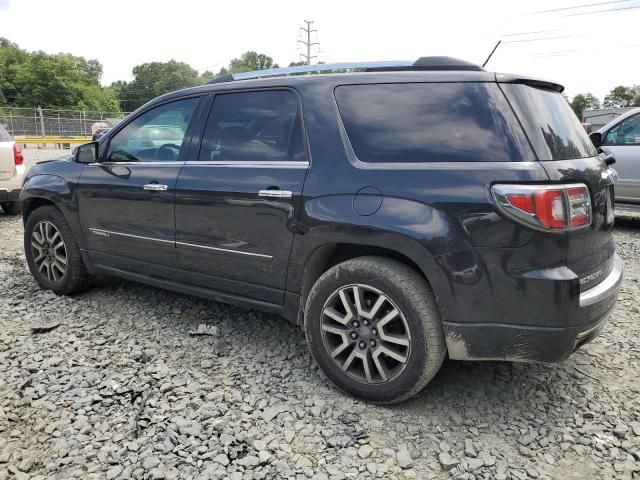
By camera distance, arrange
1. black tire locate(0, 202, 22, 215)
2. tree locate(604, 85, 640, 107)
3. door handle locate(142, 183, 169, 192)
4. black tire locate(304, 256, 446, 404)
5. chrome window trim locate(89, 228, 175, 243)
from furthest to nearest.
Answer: tree locate(604, 85, 640, 107) → black tire locate(0, 202, 22, 215) → chrome window trim locate(89, 228, 175, 243) → door handle locate(142, 183, 169, 192) → black tire locate(304, 256, 446, 404)

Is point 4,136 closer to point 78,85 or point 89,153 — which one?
point 89,153

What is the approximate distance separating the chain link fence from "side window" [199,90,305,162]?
31.7 meters

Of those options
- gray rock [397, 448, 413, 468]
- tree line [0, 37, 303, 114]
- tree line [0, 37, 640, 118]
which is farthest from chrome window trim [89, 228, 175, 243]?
tree line [0, 37, 303, 114]

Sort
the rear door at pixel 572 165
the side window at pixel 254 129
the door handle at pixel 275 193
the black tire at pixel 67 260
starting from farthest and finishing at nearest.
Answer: the black tire at pixel 67 260 → the side window at pixel 254 129 → the door handle at pixel 275 193 → the rear door at pixel 572 165

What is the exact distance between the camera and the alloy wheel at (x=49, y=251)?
4.41 metres

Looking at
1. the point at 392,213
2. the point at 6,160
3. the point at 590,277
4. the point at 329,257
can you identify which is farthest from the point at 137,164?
the point at 6,160

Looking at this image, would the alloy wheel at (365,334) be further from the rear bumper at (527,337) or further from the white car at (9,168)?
the white car at (9,168)

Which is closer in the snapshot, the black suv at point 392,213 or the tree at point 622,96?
the black suv at point 392,213

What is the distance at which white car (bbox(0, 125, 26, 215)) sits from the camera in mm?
7609

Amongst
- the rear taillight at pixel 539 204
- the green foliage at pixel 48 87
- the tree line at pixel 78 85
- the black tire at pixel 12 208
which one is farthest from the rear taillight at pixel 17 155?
the green foliage at pixel 48 87

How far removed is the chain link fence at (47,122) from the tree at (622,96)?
75901 millimetres

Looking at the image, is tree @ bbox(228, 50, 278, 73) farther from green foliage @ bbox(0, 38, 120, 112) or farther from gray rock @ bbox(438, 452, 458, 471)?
gray rock @ bbox(438, 452, 458, 471)

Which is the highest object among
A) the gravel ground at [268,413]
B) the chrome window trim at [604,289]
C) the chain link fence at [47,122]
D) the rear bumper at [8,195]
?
the chain link fence at [47,122]

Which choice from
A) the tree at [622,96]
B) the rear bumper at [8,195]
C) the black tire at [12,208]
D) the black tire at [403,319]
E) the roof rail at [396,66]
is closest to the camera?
the black tire at [403,319]
